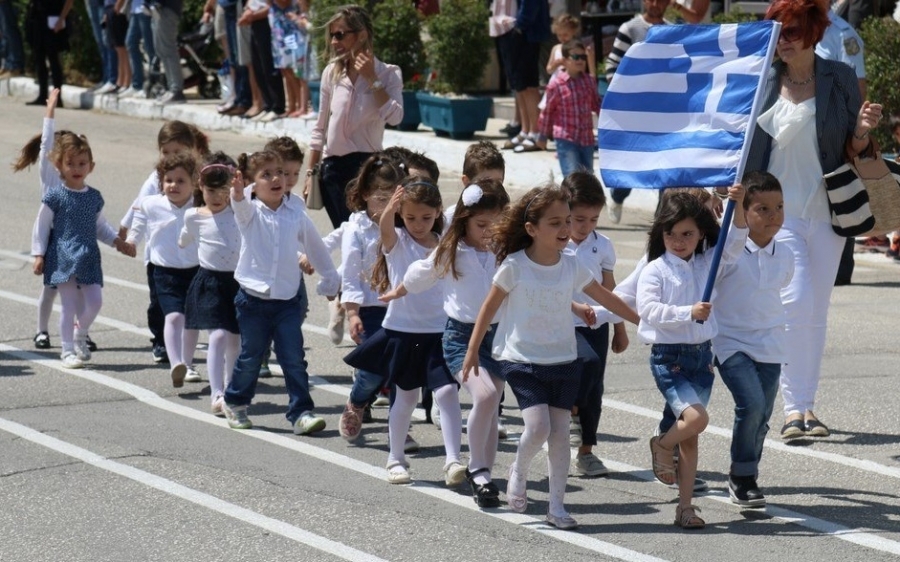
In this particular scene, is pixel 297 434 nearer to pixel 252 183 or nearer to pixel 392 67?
pixel 252 183

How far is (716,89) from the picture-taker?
278 inches

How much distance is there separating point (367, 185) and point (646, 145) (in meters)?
1.68

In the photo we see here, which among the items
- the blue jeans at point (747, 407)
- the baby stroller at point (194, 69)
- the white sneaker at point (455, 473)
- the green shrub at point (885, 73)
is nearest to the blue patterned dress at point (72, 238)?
the white sneaker at point (455, 473)

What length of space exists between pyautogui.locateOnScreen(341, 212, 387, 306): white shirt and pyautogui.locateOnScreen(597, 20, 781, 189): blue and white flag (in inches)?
56.4

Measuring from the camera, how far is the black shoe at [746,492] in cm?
683

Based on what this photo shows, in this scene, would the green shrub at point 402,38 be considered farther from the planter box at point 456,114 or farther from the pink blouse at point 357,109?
the pink blouse at point 357,109

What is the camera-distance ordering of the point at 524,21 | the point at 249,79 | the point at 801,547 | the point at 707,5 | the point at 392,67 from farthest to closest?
the point at 249,79, the point at 524,21, the point at 707,5, the point at 392,67, the point at 801,547

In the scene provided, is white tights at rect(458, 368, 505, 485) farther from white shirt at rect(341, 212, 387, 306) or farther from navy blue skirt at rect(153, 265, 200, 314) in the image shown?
navy blue skirt at rect(153, 265, 200, 314)

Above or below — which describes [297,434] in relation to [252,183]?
below

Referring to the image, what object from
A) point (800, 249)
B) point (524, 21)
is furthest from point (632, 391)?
point (524, 21)

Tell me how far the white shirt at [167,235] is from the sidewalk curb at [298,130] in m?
6.27

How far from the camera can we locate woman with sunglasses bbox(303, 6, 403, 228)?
10.1 meters

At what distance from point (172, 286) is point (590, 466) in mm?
3237

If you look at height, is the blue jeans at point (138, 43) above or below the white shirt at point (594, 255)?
above
